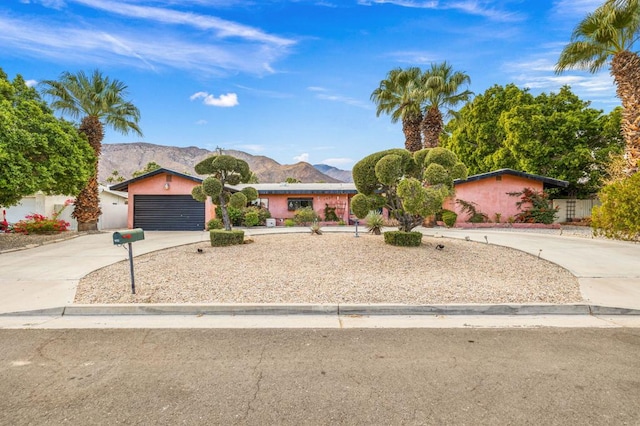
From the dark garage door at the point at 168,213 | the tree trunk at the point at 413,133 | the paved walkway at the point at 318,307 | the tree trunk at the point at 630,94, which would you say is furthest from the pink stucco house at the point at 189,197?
the paved walkway at the point at 318,307

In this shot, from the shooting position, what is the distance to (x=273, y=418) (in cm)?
248

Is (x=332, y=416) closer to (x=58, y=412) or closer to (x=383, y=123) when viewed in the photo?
(x=58, y=412)

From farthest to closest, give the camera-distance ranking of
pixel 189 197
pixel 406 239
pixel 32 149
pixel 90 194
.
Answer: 1. pixel 189 197
2. pixel 90 194
3. pixel 32 149
4. pixel 406 239

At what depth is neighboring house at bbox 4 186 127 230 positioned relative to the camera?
1966 cm

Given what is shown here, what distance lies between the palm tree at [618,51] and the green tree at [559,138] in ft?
20.0

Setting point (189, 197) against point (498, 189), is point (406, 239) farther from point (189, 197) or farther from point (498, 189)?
point (189, 197)

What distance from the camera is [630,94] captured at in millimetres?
15000

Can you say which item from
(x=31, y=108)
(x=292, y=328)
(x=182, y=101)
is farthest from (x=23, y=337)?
(x=182, y=101)

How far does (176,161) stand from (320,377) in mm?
135060

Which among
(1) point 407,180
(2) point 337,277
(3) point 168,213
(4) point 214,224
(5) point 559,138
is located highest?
(5) point 559,138

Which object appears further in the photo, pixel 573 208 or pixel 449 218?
pixel 573 208

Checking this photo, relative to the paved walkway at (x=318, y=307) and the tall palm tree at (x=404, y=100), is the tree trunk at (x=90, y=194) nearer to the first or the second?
the paved walkway at (x=318, y=307)

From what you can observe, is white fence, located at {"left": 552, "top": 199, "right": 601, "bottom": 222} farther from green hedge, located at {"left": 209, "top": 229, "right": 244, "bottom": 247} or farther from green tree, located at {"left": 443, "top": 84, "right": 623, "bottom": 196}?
green hedge, located at {"left": 209, "top": 229, "right": 244, "bottom": 247}

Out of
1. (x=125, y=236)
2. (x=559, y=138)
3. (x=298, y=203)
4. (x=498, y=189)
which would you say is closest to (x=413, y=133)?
(x=498, y=189)
